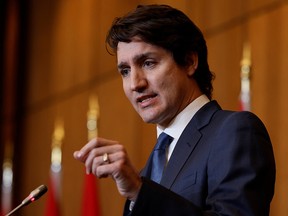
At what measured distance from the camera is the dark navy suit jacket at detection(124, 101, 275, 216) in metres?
1.98

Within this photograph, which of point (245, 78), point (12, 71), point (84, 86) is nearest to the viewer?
point (245, 78)

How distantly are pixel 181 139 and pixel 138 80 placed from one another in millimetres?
257

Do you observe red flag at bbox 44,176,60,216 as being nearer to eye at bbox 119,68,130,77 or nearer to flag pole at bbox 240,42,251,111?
flag pole at bbox 240,42,251,111

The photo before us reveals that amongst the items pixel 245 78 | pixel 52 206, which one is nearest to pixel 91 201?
pixel 52 206

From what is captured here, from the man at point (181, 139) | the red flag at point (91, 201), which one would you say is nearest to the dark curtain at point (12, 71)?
the red flag at point (91, 201)

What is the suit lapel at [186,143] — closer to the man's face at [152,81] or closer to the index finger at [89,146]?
the man's face at [152,81]

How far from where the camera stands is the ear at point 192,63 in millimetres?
2586

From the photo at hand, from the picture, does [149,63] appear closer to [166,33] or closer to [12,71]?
[166,33]

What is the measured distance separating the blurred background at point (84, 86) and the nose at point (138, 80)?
92.8 inches

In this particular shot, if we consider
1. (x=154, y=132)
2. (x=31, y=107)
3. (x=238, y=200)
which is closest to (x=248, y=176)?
(x=238, y=200)

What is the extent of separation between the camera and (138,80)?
244cm

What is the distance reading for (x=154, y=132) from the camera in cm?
600

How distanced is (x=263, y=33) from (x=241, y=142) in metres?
3.02

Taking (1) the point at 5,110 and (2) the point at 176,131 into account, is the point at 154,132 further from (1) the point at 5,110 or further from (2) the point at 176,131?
(2) the point at 176,131
